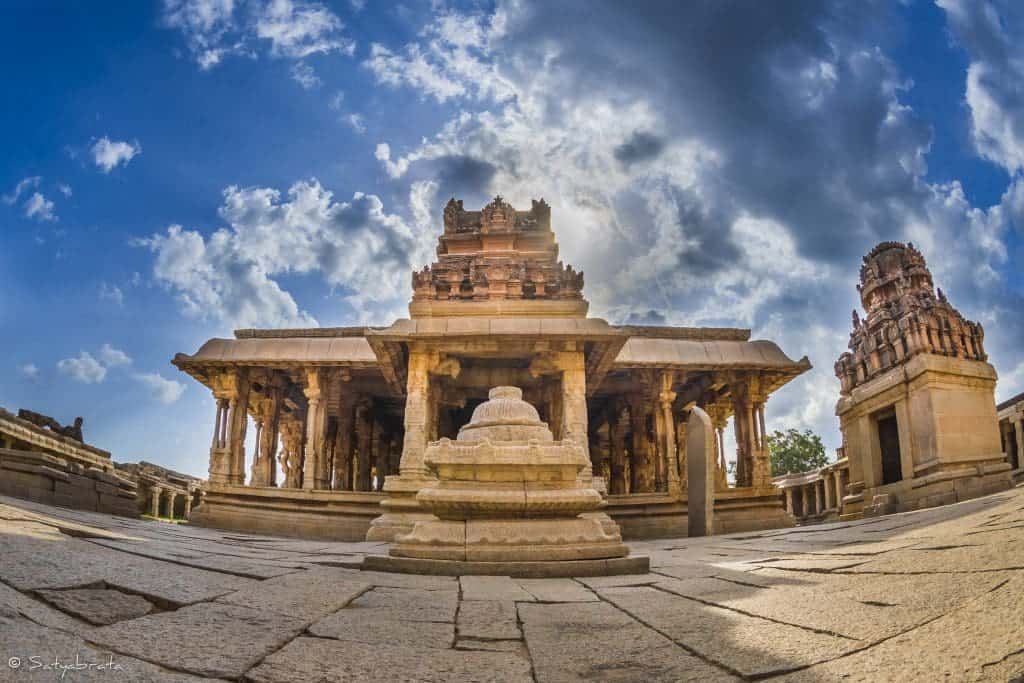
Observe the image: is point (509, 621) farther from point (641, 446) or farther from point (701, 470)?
point (641, 446)

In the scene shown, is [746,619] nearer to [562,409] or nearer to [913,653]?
[913,653]

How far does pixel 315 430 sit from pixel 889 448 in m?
12.7

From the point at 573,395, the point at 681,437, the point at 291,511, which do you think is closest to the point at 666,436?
the point at 681,437

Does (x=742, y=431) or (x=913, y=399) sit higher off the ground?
(x=913, y=399)

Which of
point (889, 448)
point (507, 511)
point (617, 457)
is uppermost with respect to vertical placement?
point (889, 448)

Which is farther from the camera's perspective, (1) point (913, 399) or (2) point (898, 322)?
(2) point (898, 322)

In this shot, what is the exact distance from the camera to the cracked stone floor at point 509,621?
2.02 meters

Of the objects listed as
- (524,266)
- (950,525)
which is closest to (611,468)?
(524,266)

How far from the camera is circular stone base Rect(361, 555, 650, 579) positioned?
500 cm

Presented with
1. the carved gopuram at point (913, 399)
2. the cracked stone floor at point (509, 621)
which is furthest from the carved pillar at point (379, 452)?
the cracked stone floor at point (509, 621)

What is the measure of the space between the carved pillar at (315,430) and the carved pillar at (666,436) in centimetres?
813

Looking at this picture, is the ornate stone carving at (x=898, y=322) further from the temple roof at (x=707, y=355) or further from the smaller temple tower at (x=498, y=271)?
the smaller temple tower at (x=498, y=271)

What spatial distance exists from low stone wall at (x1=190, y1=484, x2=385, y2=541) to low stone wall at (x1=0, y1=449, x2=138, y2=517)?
7.66 ft

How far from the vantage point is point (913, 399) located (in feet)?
37.3
